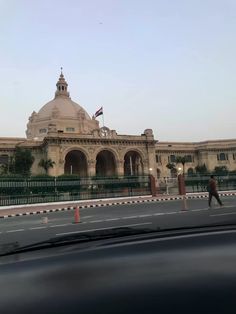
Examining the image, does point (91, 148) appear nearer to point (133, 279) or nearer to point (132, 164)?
point (132, 164)

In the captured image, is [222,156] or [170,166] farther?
[222,156]

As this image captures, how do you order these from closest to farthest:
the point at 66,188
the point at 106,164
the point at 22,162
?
1. the point at 66,188
2. the point at 22,162
3. the point at 106,164

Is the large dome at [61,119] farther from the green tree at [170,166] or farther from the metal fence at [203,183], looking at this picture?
the metal fence at [203,183]

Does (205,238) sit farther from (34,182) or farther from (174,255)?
(34,182)

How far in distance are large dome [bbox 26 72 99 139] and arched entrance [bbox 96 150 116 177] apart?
597cm

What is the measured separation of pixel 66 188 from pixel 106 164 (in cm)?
3112

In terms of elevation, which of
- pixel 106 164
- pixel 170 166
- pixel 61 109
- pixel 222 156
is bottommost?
pixel 170 166

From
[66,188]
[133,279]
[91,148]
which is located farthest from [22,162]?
[133,279]

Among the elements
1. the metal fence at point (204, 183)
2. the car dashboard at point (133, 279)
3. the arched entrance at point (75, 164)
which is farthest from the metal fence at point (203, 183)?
the car dashboard at point (133, 279)

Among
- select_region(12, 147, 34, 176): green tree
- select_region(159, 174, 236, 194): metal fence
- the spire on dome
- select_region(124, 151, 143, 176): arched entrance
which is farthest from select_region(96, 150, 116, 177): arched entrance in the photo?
select_region(159, 174, 236, 194): metal fence

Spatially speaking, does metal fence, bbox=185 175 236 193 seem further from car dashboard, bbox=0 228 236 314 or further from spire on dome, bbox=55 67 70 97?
spire on dome, bbox=55 67 70 97

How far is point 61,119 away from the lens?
6156 centimetres

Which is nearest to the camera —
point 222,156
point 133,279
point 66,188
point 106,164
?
point 133,279

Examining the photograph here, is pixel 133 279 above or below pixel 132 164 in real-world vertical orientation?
below
